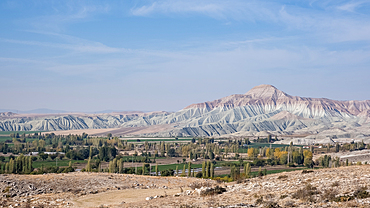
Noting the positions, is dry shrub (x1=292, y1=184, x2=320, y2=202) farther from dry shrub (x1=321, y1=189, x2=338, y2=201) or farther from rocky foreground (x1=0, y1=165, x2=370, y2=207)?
dry shrub (x1=321, y1=189, x2=338, y2=201)

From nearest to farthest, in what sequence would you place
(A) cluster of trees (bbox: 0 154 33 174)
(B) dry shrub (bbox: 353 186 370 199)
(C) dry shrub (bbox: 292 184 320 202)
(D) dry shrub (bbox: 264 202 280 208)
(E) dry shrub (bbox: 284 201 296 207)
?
(B) dry shrub (bbox: 353 186 370 199) < (D) dry shrub (bbox: 264 202 280 208) < (E) dry shrub (bbox: 284 201 296 207) < (C) dry shrub (bbox: 292 184 320 202) < (A) cluster of trees (bbox: 0 154 33 174)

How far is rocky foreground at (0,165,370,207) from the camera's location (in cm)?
2178

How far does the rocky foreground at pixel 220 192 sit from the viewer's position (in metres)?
21.8

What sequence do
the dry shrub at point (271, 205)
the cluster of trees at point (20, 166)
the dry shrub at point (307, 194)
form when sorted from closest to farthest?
1. the dry shrub at point (271, 205)
2. the dry shrub at point (307, 194)
3. the cluster of trees at point (20, 166)

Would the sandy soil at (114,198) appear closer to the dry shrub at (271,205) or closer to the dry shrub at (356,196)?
the dry shrub at (271,205)

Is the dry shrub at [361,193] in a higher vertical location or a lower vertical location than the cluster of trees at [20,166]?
higher

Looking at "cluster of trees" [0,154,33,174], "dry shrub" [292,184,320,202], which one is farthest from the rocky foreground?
"cluster of trees" [0,154,33,174]

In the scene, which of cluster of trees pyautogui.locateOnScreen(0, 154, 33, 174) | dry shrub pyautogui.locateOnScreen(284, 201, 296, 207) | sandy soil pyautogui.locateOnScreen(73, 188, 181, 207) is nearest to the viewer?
dry shrub pyautogui.locateOnScreen(284, 201, 296, 207)

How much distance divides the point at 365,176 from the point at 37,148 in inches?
6696

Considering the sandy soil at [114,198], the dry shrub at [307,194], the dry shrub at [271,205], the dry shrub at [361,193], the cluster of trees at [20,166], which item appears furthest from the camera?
the cluster of trees at [20,166]

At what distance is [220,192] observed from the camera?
28.7 metres

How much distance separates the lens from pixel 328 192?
870 inches

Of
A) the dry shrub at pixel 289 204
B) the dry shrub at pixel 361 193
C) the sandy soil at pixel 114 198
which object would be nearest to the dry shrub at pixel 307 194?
the dry shrub at pixel 289 204

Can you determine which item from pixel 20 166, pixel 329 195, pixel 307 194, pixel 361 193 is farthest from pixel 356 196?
pixel 20 166
